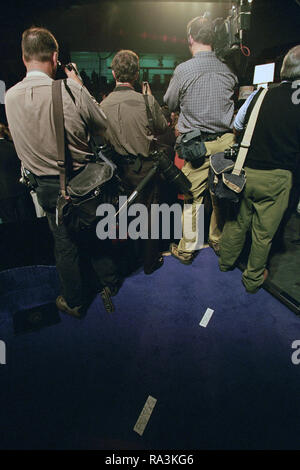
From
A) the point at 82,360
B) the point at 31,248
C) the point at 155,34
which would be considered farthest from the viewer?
the point at 155,34

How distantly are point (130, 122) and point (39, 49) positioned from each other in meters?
0.79

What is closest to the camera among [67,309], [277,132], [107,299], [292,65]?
[292,65]

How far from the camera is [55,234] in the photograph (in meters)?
1.88

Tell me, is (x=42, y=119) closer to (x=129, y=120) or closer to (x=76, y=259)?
(x=129, y=120)

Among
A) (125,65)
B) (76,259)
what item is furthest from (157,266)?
(125,65)

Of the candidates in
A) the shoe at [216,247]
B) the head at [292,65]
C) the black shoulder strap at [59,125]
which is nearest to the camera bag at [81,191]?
the black shoulder strap at [59,125]

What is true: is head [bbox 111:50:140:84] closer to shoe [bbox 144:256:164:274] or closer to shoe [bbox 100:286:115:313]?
shoe [bbox 144:256:164:274]

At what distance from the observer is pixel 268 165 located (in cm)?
191

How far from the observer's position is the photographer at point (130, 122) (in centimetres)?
204

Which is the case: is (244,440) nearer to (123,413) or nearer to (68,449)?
(123,413)

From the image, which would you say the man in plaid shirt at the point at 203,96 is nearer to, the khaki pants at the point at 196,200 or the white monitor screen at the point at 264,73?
the khaki pants at the point at 196,200

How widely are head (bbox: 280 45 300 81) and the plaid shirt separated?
52 centimetres

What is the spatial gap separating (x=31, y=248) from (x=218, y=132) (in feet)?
7.90
